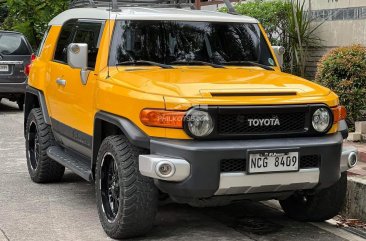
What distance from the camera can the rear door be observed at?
1498 centimetres

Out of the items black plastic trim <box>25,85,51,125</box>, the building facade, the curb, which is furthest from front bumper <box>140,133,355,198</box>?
the building facade

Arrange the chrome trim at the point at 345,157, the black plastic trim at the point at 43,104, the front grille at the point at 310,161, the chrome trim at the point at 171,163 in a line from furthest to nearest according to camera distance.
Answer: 1. the black plastic trim at the point at 43,104
2. the chrome trim at the point at 345,157
3. the front grille at the point at 310,161
4. the chrome trim at the point at 171,163

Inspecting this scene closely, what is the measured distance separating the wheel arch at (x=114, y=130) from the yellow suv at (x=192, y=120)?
11mm

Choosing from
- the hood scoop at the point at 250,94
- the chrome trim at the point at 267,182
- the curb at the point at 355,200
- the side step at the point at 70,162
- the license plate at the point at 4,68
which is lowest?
the curb at the point at 355,200

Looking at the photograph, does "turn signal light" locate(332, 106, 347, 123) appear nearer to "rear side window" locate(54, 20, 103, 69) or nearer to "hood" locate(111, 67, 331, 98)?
"hood" locate(111, 67, 331, 98)

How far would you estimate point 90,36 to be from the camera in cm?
669

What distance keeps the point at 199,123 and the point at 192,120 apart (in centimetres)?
6

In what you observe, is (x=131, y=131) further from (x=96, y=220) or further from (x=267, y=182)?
(x=96, y=220)

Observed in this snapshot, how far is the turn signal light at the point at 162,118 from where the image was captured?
16.7 ft

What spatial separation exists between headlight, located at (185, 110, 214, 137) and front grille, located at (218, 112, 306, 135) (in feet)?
0.33

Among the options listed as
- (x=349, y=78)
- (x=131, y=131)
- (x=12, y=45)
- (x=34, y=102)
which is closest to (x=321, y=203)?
(x=131, y=131)

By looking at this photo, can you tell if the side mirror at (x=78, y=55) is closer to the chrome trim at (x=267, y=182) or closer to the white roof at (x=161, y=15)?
the white roof at (x=161, y=15)

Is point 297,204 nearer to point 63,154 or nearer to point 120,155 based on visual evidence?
point 120,155

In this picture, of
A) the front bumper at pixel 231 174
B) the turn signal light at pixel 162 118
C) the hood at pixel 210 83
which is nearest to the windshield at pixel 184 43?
the hood at pixel 210 83
